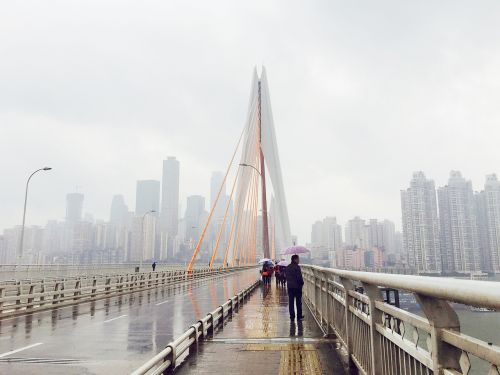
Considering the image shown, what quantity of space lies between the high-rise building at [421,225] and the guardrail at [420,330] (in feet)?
147

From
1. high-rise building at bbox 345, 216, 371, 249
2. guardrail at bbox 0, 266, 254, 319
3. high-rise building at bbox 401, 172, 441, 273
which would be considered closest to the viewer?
guardrail at bbox 0, 266, 254, 319

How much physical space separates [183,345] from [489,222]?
48794 millimetres

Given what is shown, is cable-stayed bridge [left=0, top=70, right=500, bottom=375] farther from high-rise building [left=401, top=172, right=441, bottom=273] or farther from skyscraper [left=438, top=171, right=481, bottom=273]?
high-rise building [left=401, top=172, right=441, bottom=273]

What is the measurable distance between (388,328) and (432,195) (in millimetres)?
57321

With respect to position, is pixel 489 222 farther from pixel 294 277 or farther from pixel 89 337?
pixel 89 337

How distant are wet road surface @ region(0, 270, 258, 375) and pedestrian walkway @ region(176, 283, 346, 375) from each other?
1.24m

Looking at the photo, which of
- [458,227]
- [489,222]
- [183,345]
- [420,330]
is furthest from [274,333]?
[489,222]

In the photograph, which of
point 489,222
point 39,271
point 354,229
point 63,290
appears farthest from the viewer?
point 354,229

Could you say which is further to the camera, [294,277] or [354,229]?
[354,229]

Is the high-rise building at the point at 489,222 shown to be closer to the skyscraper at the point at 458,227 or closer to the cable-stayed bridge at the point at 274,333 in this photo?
the skyscraper at the point at 458,227

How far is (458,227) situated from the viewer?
47219 mm

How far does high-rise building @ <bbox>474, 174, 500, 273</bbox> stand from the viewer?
39.4 meters

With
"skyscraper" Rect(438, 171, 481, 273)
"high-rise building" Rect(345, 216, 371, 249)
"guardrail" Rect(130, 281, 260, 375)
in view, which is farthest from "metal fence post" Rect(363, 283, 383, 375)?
"high-rise building" Rect(345, 216, 371, 249)

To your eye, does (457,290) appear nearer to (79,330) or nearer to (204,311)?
(79,330)
